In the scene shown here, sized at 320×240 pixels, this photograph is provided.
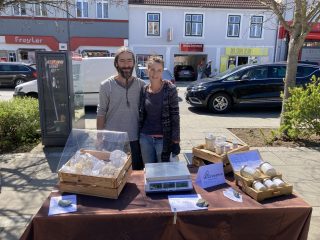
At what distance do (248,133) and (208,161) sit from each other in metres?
4.44

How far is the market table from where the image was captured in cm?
203

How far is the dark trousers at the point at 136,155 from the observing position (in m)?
3.23

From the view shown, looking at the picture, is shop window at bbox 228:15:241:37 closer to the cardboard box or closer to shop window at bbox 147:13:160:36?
shop window at bbox 147:13:160:36

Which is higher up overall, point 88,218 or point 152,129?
point 152,129

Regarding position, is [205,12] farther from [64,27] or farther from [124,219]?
[124,219]

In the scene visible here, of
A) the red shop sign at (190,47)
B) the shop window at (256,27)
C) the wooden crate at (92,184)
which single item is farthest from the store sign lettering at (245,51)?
the wooden crate at (92,184)

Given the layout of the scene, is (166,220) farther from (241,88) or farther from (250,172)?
(241,88)

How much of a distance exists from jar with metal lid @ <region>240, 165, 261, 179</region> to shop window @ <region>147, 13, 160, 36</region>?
21.8 meters

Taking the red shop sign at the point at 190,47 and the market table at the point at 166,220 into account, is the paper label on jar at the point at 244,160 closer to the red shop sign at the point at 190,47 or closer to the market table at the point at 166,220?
the market table at the point at 166,220

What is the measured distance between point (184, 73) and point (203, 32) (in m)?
3.69

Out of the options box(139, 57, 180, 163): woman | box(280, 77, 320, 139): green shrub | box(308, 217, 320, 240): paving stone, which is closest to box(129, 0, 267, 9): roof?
box(280, 77, 320, 139): green shrub

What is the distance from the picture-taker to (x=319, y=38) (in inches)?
955

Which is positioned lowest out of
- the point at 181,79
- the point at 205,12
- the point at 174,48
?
the point at 181,79

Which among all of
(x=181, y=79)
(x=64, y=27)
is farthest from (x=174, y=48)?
(x=64, y=27)
